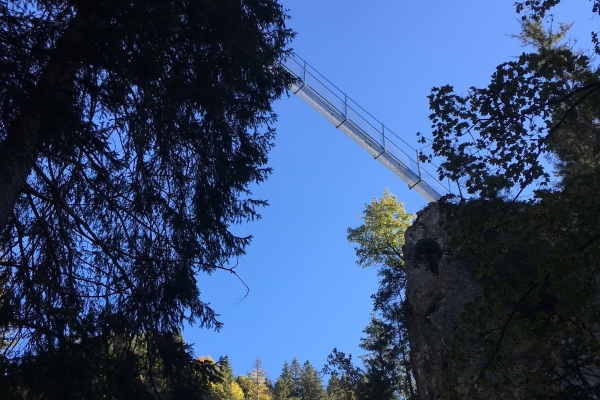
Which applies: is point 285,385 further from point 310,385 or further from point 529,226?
point 529,226

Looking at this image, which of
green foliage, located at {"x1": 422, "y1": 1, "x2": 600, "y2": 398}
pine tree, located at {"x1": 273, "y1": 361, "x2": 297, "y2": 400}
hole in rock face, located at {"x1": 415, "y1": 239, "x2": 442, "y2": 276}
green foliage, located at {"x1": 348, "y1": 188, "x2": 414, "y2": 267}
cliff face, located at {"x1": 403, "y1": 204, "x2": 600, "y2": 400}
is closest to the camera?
green foliage, located at {"x1": 422, "y1": 1, "x2": 600, "y2": 398}

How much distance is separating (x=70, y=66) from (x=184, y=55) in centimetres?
180

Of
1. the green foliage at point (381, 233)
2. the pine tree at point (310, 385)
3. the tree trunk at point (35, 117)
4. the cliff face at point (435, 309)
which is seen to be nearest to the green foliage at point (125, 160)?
the tree trunk at point (35, 117)

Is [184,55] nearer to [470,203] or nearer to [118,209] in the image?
[118,209]

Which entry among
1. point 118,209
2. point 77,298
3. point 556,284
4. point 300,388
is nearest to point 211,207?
point 118,209

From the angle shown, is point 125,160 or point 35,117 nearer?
point 35,117

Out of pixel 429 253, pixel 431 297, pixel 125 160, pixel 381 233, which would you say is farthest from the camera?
pixel 381 233

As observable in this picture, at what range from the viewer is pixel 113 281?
24.3ft

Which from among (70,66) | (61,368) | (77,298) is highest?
(70,66)

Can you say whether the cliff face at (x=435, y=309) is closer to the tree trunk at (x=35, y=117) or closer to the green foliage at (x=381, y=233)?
the green foliage at (x=381, y=233)

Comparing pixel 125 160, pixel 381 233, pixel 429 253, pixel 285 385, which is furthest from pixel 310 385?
pixel 125 160

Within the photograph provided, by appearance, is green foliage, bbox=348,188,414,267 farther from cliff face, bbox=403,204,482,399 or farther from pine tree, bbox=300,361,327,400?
pine tree, bbox=300,361,327,400

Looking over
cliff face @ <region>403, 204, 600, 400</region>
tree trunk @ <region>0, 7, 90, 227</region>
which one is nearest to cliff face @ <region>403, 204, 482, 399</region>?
cliff face @ <region>403, 204, 600, 400</region>

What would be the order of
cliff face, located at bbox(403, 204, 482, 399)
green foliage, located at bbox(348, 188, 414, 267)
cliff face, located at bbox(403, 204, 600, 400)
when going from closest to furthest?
cliff face, located at bbox(403, 204, 600, 400)
cliff face, located at bbox(403, 204, 482, 399)
green foliage, located at bbox(348, 188, 414, 267)
